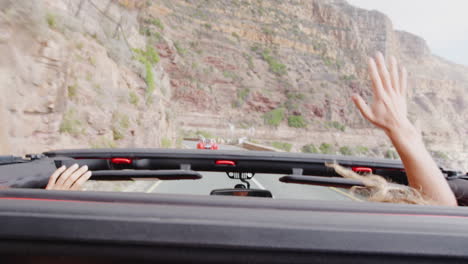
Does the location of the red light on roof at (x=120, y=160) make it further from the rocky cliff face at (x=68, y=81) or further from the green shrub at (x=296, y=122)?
the green shrub at (x=296, y=122)

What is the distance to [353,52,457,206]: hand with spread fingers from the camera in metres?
1.27

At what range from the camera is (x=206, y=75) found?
6075 cm

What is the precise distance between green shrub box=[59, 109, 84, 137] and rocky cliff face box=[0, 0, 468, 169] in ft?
0.15

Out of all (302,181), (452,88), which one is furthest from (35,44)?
(452,88)

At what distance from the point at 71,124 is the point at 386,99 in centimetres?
1114

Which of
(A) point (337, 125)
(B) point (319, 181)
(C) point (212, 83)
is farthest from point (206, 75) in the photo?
(B) point (319, 181)

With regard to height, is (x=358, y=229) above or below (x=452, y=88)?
below

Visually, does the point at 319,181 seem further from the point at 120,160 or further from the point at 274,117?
the point at 274,117

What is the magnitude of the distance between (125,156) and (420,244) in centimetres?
273

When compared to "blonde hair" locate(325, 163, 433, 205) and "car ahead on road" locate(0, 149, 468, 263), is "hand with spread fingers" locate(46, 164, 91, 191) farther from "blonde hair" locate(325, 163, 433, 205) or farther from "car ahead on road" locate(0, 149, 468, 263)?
"blonde hair" locate(325, 163, 433, 205)

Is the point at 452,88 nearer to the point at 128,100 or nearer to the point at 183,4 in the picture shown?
the point at 183,4

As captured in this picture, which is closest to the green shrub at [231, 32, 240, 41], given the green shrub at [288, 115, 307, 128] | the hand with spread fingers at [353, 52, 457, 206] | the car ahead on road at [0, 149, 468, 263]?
the green shrub at [288, 115, 307, 128]

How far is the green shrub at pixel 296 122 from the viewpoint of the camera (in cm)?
6391

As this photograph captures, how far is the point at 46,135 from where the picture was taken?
9742mm
